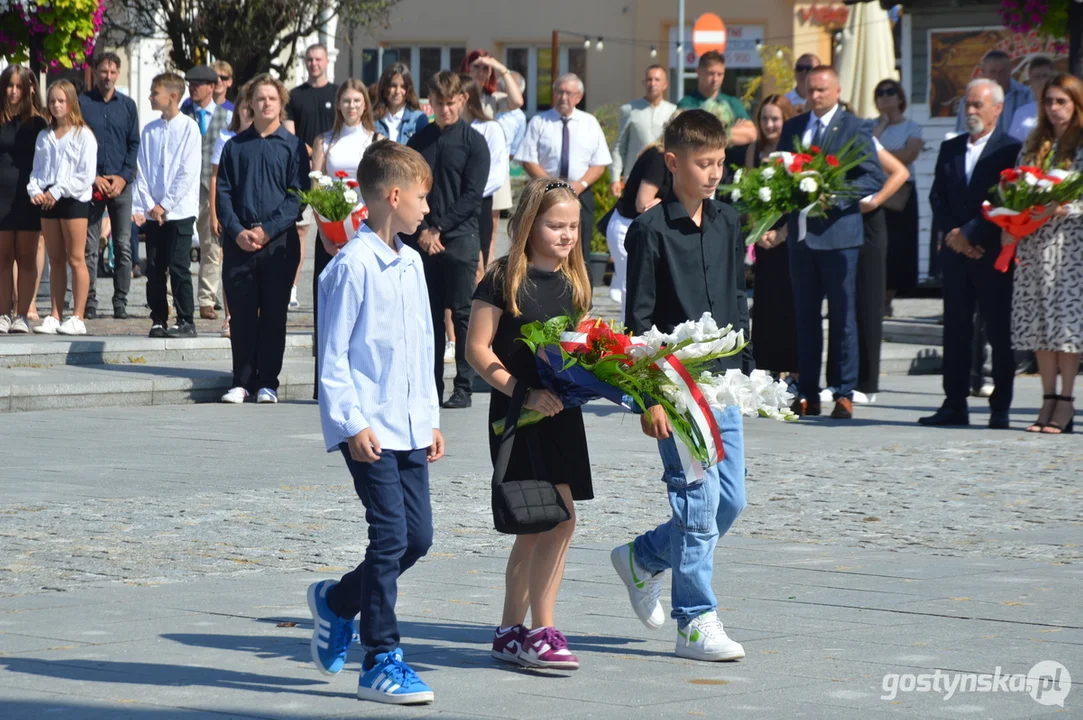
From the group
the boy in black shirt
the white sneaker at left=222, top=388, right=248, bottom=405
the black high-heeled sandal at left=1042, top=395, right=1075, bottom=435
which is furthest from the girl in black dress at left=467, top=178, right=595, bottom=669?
the white sneaker at left=222, top=388, right=248, bottom=405

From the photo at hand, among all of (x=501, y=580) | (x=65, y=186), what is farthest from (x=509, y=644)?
(x=65, y=186)

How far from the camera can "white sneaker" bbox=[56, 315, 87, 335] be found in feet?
47.5

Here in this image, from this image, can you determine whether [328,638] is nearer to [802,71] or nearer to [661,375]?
[661,375]

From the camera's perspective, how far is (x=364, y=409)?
506cm

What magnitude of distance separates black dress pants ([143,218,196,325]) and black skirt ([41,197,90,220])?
0.52 metres

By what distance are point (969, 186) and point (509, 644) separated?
7.21 meters

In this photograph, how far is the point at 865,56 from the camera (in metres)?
23.5

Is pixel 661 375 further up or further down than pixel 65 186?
further down

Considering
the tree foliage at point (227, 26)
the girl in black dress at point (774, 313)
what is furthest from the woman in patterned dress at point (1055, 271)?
the tree foliage at point (227, 26)

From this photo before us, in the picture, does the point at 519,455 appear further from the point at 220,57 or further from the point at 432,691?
the point at 220,57

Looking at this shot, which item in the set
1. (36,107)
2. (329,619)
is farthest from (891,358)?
(329,619)

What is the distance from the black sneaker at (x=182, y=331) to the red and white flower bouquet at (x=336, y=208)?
3021mm

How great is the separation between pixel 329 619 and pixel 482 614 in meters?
1.02

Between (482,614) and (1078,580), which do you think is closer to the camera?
(482,614)
